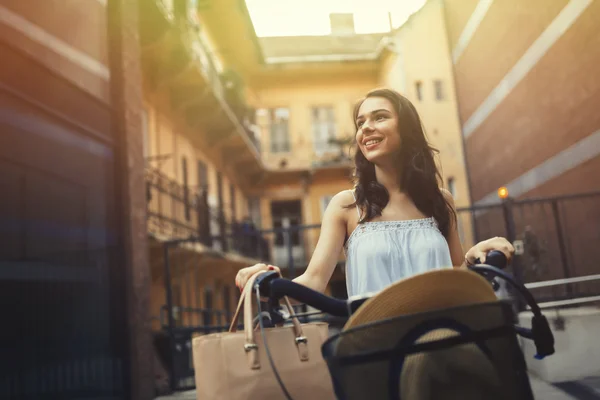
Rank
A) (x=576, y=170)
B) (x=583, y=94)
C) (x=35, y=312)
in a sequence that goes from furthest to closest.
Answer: (x=576, y=170) < (x=583, y=94) < (x=35, y=312)

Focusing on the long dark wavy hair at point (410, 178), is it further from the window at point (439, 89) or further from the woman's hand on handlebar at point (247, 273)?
the window at point (439, 89)

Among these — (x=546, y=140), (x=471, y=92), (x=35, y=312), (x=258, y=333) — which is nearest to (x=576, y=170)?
(x=546, y=140)

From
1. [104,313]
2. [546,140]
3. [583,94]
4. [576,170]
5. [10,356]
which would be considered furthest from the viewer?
[546,140]

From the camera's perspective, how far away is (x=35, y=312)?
5902 mm

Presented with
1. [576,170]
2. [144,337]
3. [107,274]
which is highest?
[576,170]

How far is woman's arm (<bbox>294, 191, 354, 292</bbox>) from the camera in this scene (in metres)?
2.01

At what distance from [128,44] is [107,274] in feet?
9.81

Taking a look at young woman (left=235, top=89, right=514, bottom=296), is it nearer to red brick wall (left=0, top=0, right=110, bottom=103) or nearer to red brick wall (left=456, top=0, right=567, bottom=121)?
red brick wall (left=0, top=0, right=110, bottom=103)

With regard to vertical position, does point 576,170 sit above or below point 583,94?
below

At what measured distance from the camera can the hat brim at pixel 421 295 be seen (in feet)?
3.77

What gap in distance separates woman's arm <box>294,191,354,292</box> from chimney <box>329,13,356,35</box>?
99.3 ft

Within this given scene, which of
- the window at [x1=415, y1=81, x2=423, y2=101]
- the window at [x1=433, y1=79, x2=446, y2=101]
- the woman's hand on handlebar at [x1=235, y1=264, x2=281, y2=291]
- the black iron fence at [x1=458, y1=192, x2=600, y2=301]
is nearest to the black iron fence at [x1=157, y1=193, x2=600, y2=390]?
the black iron fence at [x1=458, y1=192, x2=600, y2=301]

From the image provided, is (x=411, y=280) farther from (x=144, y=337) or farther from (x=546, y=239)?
(x=546, y=239)

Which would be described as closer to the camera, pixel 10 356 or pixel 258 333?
pixel 258 333
